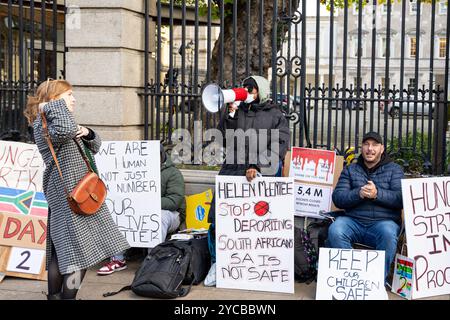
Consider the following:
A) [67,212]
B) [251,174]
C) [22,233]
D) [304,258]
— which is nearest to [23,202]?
[22,233]

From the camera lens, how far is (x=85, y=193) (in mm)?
4461

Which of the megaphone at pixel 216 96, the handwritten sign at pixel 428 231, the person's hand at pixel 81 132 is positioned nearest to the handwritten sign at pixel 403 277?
the handwritten sign at pixel 428 231

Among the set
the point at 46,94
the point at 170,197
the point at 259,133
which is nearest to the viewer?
the point at 46,94

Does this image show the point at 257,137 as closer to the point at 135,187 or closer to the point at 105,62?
the point at 135,187

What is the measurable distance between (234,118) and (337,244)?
153 centimetres

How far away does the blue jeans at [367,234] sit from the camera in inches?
213

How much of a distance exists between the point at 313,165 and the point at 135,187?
189 centimetres

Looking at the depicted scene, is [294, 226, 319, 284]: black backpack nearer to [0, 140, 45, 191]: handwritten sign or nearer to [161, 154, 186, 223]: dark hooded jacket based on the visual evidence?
[161, 154, 186, 223]: dark hooded jacket

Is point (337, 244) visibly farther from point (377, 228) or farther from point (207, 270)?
point (207, 270)

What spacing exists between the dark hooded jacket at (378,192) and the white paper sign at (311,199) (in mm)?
524

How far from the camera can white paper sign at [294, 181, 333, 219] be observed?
634 cm

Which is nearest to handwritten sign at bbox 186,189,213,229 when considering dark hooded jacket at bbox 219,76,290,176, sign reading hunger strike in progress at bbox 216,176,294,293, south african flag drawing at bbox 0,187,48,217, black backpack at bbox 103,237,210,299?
black backpack at bbox 103,237,210,299

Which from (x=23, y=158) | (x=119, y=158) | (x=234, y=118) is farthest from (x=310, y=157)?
(x=23, y=158)

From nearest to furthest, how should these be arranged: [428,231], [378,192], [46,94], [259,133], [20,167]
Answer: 1. [46,94]
2. [428,231]
3. [378,192]
4. [259,133]
5. [20,167]
